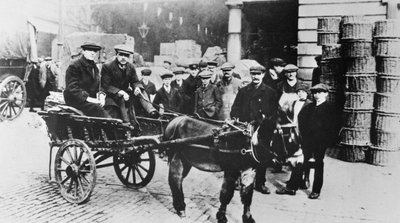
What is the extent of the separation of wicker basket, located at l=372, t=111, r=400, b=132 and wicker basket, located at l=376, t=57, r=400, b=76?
0.77 metres

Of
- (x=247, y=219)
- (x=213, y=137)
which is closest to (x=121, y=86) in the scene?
(x=213, y=137)

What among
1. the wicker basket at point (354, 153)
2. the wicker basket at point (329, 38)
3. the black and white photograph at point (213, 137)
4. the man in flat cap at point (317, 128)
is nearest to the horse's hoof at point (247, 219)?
the black and white photograph at point (213, 137)

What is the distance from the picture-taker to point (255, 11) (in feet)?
46.1

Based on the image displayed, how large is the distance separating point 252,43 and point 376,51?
711cm

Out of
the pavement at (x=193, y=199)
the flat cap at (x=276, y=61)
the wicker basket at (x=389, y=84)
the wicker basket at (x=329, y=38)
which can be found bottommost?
the pavement at (x=193, y=199)

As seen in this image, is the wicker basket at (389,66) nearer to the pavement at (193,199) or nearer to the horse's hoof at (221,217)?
the pavement at (193,199)

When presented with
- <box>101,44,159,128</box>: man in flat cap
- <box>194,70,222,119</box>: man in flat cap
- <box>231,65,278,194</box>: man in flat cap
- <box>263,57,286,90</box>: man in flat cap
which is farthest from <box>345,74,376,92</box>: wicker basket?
<box>101,44,159,128</box>: man in flat cap

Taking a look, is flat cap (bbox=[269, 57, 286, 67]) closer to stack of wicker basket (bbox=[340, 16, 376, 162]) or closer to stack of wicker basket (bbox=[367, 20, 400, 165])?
stack of wicker basket (bbox=[340, 16, 376, 162])

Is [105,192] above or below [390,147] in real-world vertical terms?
below

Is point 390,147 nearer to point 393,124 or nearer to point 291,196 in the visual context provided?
point 393,124

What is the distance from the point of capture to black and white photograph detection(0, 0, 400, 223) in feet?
16.5

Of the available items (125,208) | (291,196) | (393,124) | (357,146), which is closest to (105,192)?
(125,208)

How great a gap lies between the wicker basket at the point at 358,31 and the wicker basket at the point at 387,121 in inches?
58.6

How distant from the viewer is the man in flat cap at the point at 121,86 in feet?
19.6
